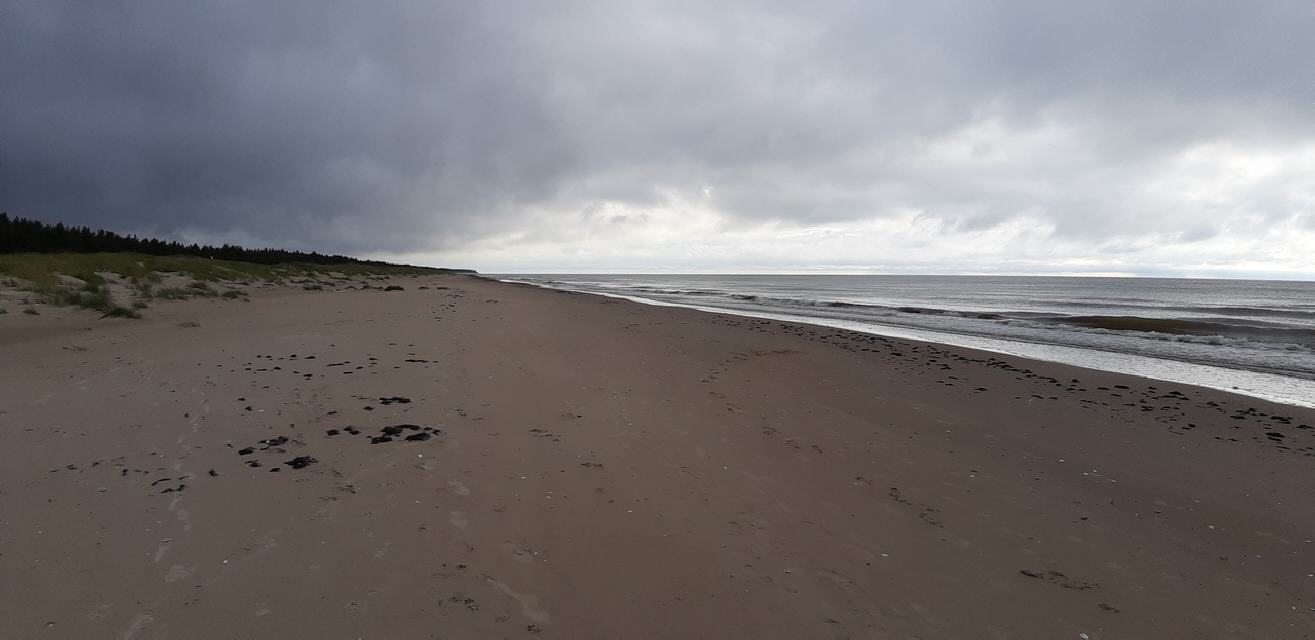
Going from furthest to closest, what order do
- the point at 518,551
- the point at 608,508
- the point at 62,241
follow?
the point at 62,241 < the point at 608,508 < the point at 518,551

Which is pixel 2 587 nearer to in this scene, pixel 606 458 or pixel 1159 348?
pixel 606 458

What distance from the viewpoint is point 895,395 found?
9.26 metres

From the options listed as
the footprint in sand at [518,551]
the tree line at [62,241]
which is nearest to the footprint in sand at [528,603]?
Result: the footprint in sand at [518,551]

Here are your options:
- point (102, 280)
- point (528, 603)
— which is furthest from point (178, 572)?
point (102, 280)

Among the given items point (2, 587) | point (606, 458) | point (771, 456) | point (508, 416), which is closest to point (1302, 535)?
point (771, 456)

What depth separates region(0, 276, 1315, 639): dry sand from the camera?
3.04 m

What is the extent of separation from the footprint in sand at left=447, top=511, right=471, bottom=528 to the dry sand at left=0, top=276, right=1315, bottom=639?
1.1 inches

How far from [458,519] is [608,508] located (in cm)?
111

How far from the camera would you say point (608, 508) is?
436cm

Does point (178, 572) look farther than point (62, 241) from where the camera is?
No

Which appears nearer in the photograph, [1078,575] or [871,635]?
[871,635]

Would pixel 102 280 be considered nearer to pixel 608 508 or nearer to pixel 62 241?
pixel 608 508

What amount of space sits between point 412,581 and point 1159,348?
22.9m

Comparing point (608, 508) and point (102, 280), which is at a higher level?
point (102, 280)
